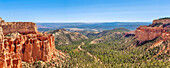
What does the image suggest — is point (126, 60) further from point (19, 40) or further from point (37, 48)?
point (19, 40)

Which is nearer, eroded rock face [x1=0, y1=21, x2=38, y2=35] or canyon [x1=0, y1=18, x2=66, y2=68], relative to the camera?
canyon [x1=0, y1=18, x2=66, y2=68]

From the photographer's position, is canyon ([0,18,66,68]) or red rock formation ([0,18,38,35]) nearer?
canyon ([0,18,66,68])

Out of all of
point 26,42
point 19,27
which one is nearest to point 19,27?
point 19,27

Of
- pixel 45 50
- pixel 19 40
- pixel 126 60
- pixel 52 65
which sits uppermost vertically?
pixel 19 40

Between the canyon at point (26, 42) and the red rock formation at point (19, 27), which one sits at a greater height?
the red rock formation at point (19, 27)

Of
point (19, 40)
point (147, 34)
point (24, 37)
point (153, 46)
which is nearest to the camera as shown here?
point (19, 40)

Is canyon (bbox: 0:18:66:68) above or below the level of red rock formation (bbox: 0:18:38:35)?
below

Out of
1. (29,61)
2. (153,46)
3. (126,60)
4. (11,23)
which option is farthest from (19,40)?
(153,46)

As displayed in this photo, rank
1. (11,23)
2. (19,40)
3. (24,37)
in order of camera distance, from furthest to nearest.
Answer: (11,23) → (24,37) → (19,40)
